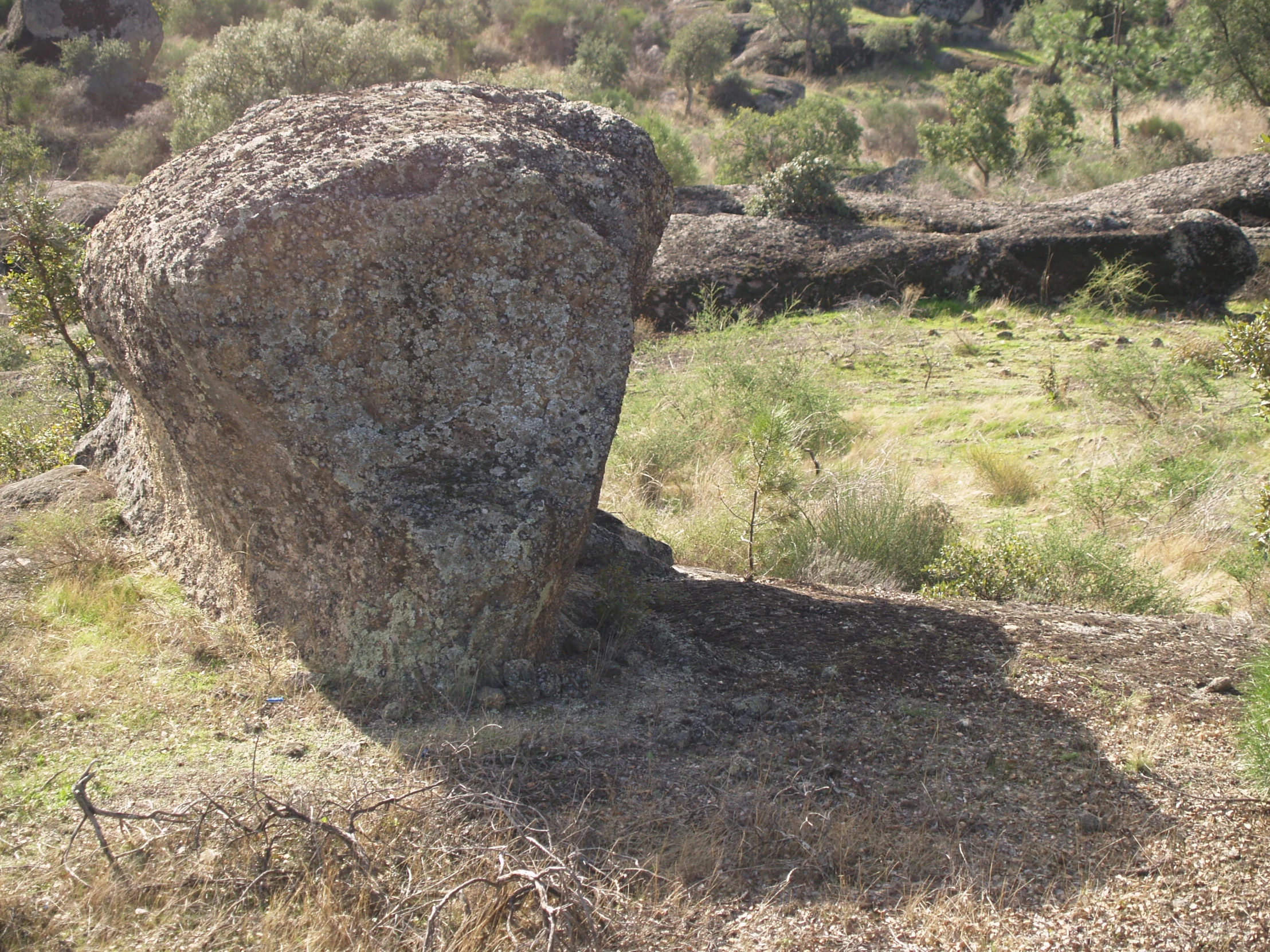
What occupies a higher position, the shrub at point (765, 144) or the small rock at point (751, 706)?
the small rock at point (751, 706)

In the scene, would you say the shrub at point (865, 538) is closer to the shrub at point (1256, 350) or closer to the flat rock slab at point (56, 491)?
the shrub at point (1256, 350)

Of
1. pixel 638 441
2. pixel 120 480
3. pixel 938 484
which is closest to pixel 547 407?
pixel 120 480

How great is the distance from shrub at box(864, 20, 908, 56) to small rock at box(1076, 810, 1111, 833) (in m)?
34.2

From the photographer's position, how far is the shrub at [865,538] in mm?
4934

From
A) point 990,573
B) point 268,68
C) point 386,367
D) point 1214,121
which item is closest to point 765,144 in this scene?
point 268,68

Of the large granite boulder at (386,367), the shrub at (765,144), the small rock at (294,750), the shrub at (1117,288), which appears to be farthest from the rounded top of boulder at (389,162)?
the shrub at (765,144)

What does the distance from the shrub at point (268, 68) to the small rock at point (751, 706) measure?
19.0 m

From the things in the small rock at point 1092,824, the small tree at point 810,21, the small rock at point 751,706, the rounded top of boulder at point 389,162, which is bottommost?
the small rock at point 751,706

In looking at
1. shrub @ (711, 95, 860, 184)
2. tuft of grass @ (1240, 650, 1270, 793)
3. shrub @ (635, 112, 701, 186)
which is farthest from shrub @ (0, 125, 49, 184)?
tuft of grass @ (1240, 650, 1270, 793)

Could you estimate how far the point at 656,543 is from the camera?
188 inches

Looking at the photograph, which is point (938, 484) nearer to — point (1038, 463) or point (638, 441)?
point (1038, 463)

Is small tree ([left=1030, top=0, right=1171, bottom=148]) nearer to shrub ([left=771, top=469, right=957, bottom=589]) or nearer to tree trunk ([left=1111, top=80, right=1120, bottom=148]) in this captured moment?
tree trunk ([left=1111, top=80, right=1120, bottom=148])

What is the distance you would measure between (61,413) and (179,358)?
3.97m

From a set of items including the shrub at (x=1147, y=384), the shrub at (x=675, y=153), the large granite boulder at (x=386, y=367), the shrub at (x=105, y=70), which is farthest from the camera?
the shrub at (x=105, y=70)
